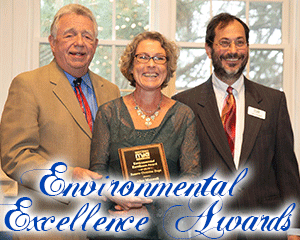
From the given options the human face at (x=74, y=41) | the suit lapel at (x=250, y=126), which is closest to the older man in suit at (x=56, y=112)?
the human face at (x=74, y=41)

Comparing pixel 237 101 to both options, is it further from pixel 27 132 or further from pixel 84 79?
pixel 27 132

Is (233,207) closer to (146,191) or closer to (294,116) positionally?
(146,191)

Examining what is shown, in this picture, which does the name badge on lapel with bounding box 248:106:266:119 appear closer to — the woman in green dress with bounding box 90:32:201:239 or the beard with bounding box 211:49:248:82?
the beard with bounding box 211:49:248:82

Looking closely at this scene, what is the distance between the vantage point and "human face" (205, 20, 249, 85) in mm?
2758

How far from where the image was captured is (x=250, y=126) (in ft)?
8.67

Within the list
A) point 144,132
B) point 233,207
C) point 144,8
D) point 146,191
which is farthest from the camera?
point 144,8

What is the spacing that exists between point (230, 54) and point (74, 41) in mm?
1014

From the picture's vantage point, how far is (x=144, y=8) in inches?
163

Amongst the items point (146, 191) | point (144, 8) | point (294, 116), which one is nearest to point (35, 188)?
point (146, 191)

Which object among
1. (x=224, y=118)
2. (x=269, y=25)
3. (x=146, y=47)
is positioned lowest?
(x=224, y=118)

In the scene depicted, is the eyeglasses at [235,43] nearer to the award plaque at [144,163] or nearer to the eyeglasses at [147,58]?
the eyeglasses at [147,58]

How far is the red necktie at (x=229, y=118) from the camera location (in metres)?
2.66

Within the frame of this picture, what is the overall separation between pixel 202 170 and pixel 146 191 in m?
0.54

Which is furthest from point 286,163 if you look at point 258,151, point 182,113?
point 182,113
